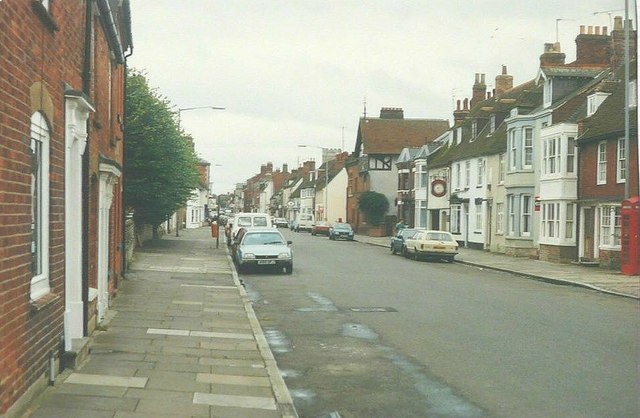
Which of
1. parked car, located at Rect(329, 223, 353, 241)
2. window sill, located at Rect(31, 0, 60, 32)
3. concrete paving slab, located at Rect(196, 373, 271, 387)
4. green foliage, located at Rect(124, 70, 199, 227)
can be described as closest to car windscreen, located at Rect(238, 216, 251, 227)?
green foliage, located at Rect(124, 70, 199, 227)

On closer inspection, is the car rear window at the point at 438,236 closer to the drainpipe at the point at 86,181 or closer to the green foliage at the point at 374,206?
the drainpipe at the point at 86,181

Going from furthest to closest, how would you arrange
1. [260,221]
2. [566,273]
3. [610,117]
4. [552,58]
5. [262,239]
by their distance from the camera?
1. [552,58]
2. [260,221]
3. [610,117]
4. [566,273]
5. [262,239]

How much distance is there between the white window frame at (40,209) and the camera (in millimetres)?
7270

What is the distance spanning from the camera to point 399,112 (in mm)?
80500

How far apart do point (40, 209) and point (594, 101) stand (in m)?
29.0

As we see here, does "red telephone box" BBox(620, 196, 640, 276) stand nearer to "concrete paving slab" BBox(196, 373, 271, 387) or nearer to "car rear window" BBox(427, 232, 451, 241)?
"car rear window" BBox(427, 232, 451, 241)

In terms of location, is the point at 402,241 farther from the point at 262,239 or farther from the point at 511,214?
the point at 262,239

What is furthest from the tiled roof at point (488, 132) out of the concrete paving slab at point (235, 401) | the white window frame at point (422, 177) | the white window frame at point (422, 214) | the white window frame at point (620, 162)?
the concrete paving slab at point (235, 401)

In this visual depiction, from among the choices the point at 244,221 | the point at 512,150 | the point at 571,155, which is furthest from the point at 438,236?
the point at 244,221

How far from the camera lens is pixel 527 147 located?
3766 cm

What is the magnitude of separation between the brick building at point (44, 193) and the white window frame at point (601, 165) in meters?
23.7

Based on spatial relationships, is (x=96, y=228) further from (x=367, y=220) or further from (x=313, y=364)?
(x=367, y=220)

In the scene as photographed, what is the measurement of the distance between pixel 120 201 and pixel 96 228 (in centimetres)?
676

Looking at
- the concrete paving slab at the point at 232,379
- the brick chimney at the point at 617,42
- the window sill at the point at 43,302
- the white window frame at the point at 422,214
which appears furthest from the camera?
the white window frame at the point at 422,214
